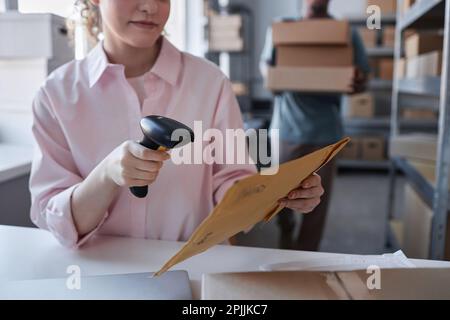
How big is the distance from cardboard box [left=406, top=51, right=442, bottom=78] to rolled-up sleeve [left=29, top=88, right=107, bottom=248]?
125cm

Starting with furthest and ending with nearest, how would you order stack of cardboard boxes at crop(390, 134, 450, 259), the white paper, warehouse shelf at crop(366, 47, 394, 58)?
warehouse shelf at crop(366, 47, 394, 58), stack of cardboard boxes at crop(390, 134, 450, 259), the white paper

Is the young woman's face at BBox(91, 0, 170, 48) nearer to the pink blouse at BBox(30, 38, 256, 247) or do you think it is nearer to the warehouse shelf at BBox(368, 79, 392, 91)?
the pink blouse at BBox(30, 38, 256, 247)

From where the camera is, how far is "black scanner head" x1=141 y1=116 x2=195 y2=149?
1.75 ft

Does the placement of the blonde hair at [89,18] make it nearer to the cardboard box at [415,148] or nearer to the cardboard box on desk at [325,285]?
the cardboard box on desk at [325,285]

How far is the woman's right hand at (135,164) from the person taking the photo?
0.61 meters

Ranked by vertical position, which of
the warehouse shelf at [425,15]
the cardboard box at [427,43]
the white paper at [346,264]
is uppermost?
the warehouse shelf at [425,15]

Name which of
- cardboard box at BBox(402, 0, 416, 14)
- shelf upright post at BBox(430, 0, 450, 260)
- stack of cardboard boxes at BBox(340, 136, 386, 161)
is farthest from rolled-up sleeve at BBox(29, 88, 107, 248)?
stack of cardboard boxes at BBox(340, 136, 386, 161)

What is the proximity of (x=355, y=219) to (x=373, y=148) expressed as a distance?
156 cm

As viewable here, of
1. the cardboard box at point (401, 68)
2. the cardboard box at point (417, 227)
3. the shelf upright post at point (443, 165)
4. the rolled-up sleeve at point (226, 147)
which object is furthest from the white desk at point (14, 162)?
the cardboard box at point (401, 68)

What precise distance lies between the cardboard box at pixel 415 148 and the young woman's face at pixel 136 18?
1.47m

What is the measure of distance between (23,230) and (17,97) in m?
0.87

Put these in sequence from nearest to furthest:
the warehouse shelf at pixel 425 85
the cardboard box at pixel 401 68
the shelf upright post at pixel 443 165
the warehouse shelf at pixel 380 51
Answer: the shelf upright post at pixel 443 165, the warehouse shelf at pixel 425 85, the cardboard box at pixel 401 68, the warehouse shelf at pixel 380 51

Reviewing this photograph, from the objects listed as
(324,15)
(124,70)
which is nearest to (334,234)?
(324,15)
